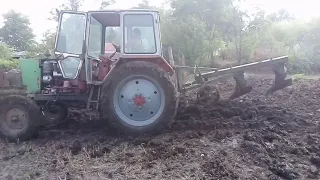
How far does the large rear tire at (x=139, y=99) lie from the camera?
6.27 metres

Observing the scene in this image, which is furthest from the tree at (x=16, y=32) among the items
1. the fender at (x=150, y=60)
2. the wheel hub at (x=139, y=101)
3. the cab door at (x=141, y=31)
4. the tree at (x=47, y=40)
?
the wheel hub at (x=139, y=101)

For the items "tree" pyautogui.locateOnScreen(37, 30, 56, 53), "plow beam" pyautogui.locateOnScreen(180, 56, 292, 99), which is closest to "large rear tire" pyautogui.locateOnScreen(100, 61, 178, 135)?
"plow beam" pyautogui.locateOnScreen(180, 56, 292, 99)

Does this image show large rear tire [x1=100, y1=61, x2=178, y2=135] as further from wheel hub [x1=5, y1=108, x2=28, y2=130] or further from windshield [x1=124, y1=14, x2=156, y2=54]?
wheel hub [x1=5, y1=108, x2=28, y2=130]

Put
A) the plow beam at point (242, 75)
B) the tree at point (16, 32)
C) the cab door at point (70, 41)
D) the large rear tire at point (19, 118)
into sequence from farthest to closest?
1. the tree at point (16, 32)
2. the plow beam at point (242, 75)
3. the cab door at point (70, 41)
4. the large rear tire at point (19, 118)

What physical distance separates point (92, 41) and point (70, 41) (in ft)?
1.35

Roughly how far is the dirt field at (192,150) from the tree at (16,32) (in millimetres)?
19580

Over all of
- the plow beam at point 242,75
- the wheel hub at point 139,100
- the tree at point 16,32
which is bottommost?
the wheel hub at point 139,100

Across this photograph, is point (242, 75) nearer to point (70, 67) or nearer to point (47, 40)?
point (70, 67)

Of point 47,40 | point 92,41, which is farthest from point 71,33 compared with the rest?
point 47,40

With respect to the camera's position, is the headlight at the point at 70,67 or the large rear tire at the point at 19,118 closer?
the large rear tire at the point at 19,118

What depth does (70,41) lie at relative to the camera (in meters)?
6.79

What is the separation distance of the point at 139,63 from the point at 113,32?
A: 1.56 m

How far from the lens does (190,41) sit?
52.1 ft

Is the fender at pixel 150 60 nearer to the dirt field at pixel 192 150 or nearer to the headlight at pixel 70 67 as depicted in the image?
the headlight at pixel 70 67
